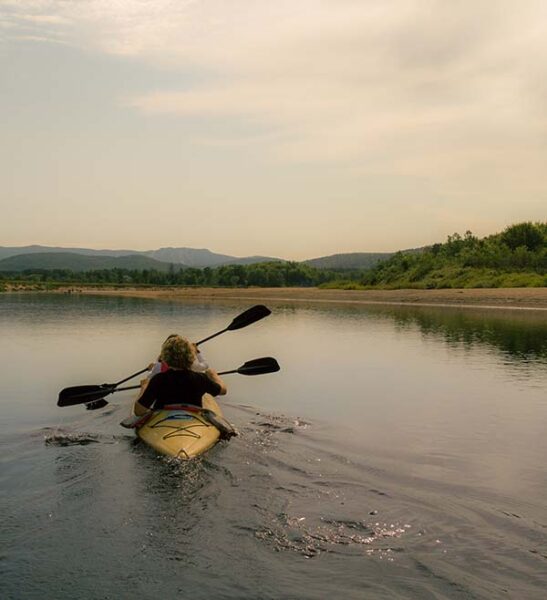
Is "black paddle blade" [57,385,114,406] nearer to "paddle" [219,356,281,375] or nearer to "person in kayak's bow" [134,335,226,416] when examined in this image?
"person in kayak's bow" [134,335,226,416]

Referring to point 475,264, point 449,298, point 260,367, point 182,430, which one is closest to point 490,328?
point 449,298

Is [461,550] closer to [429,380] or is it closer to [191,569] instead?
[191,569]

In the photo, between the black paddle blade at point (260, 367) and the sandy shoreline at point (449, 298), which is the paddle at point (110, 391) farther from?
the sandy shoreline at point (449, 298)

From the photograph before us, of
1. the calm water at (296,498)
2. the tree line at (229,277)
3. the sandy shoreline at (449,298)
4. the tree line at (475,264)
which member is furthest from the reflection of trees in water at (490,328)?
the tree line at (229,277)

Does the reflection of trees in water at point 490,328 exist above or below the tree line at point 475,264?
below

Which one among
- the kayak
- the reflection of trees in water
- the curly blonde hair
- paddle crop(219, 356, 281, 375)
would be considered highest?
the curly blonde hair

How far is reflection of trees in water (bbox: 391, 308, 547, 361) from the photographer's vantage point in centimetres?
2392

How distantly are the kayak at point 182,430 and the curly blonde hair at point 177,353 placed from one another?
65 centimetres

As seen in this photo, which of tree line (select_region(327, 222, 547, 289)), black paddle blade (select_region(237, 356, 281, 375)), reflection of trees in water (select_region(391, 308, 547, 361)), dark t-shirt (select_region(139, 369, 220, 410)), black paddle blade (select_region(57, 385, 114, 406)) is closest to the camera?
dark t-shirt (select_region(139, 369, 220, 410))

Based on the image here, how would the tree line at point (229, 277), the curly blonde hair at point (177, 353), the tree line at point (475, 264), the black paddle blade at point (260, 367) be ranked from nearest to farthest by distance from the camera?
1. the curly blonde hair at point (177, 353)
2. the black paddle blade at point (260, 367)
3. the tree line at point (475, 264)
4. the tree line at point (229, 277)

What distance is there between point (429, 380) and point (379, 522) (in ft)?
38.0

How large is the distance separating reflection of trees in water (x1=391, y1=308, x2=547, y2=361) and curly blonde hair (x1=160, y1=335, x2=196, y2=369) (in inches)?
576

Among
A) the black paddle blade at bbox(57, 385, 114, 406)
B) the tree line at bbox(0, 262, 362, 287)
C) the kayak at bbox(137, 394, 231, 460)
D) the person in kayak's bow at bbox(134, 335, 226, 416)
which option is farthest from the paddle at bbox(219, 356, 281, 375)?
the tree line at bbox(0, 262, 362, 287)

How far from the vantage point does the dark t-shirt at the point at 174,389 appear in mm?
9867
